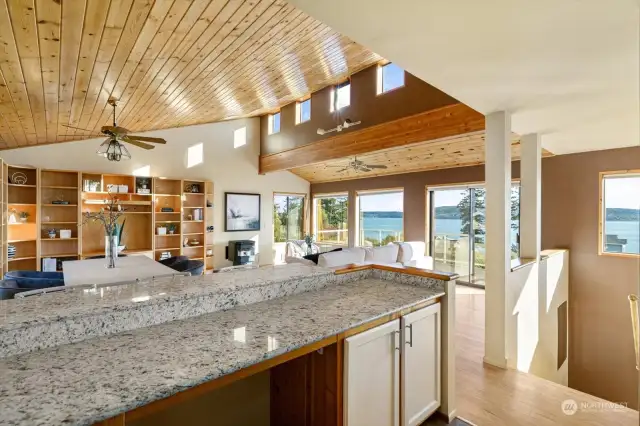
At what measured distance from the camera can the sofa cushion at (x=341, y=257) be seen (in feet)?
14.6

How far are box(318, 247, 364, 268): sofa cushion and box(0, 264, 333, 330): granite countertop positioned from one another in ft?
7.57

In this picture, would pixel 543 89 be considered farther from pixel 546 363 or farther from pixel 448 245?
pixel 448 245

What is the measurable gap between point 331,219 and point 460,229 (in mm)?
3925

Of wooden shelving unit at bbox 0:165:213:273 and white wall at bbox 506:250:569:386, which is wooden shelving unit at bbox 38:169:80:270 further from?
white wall at bbox 506:250:569:386

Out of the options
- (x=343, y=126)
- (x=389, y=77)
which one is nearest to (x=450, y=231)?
(x=343, y=126)

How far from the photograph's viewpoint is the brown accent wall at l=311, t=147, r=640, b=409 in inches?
175

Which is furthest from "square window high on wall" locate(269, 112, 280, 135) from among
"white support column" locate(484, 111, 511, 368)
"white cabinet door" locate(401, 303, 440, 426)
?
"white cabinet door" locate(401, 303, 440, 426)

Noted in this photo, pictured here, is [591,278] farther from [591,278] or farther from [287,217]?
[287,217]

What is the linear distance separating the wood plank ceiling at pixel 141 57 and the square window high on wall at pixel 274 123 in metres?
2.64

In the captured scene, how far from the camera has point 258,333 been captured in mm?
1367

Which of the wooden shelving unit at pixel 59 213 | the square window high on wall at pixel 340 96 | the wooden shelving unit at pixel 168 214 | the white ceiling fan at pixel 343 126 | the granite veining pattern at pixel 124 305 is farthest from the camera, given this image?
the wooden shelving unit at pixel 168 214

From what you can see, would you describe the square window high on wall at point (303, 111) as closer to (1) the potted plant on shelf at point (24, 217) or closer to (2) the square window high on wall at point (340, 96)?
(2) the square window high on wall at point (340, 96)

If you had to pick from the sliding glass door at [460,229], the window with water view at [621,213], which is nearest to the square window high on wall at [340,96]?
the sliding glass door at [460,229]

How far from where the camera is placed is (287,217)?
9508 millimetres
